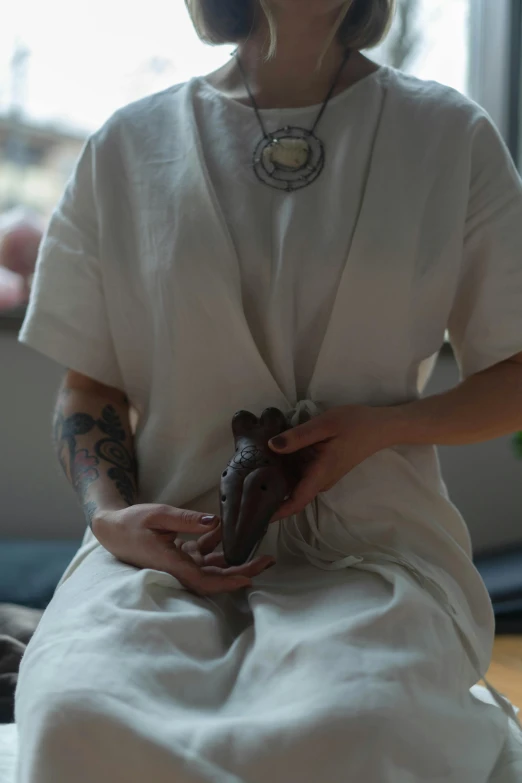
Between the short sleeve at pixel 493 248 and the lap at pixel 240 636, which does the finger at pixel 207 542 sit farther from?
the short sleeve at pixel 493 248

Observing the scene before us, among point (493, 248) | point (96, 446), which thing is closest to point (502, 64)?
point (493, 248)

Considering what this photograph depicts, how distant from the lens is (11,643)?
1479 mm

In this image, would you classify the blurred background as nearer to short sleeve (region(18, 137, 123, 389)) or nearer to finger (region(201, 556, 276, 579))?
short sleeve (region(18, 137, 123, 389))

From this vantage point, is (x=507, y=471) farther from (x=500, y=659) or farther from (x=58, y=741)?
(x=58, y=741)

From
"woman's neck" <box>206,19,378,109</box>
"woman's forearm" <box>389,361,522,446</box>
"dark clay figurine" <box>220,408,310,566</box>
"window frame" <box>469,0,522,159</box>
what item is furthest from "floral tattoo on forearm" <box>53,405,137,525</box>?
"window frame" <box>469,0,522,159</box>

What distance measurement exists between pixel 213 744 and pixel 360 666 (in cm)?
15

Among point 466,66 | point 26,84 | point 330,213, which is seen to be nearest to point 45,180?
point 26,84

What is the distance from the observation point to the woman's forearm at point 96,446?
3.52ft

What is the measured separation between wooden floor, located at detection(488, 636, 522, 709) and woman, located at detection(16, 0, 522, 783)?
669mm

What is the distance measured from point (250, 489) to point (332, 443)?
135 mm

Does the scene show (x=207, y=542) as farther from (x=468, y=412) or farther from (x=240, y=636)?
(x=468, y=412)

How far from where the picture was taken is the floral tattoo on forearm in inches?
43.3

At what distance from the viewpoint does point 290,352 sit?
1.04 metres

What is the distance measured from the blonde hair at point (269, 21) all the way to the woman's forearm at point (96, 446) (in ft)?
1.67
